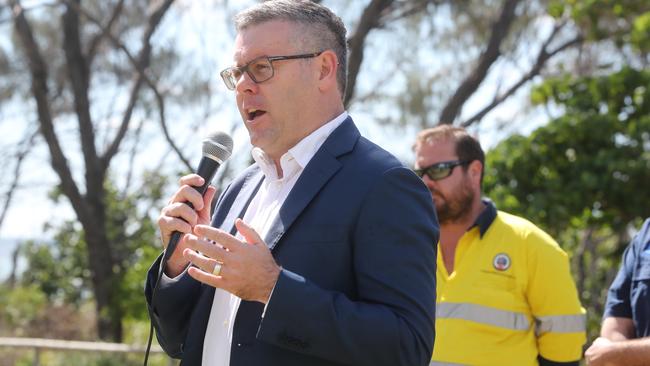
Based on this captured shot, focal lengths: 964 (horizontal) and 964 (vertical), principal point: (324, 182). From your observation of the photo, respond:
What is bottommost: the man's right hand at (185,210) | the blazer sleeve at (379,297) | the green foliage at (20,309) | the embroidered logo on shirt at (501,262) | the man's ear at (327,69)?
the green foliage at (20,309)

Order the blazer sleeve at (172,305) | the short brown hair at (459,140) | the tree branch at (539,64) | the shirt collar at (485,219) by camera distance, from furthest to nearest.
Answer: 1. the tree branch at (539,64)
2. the short brown hair at (459,140)
3. the shirt collar at (485,219)
4. the blazer sleeve at (172,305)

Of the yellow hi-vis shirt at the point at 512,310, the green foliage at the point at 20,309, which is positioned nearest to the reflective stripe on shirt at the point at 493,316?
the yellow hi-vis shirt at the point at 512,310

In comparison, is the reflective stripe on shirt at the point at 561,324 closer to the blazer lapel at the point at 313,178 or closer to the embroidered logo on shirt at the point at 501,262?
the embroidered logo on shirt at the point at 501,262

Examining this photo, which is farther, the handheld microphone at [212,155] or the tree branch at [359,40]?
the tree branch at [359,40]

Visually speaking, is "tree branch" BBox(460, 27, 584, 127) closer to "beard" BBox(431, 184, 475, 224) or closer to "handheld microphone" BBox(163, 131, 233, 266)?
"beard" BBox(431, 184, 475, 224)

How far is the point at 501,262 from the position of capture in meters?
4.30

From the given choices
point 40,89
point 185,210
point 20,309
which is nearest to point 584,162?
point 185,210

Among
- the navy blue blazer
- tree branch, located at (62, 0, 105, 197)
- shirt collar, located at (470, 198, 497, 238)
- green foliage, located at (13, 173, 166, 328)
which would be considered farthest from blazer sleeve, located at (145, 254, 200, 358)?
tree branch, located at (62, 0, 105, 197)

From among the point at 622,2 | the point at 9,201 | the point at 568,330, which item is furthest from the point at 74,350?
the point at 9,201

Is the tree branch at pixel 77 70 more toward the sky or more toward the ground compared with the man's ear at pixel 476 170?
more toward the sky

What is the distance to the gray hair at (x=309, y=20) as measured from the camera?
2.64 meters

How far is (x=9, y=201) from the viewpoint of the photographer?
82.8 feet

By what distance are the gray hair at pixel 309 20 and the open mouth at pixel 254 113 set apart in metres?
0.22

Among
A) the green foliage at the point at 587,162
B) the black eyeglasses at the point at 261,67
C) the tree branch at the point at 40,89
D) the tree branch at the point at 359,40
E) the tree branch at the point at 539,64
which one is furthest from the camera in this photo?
the tree branch at the point at 539,64
